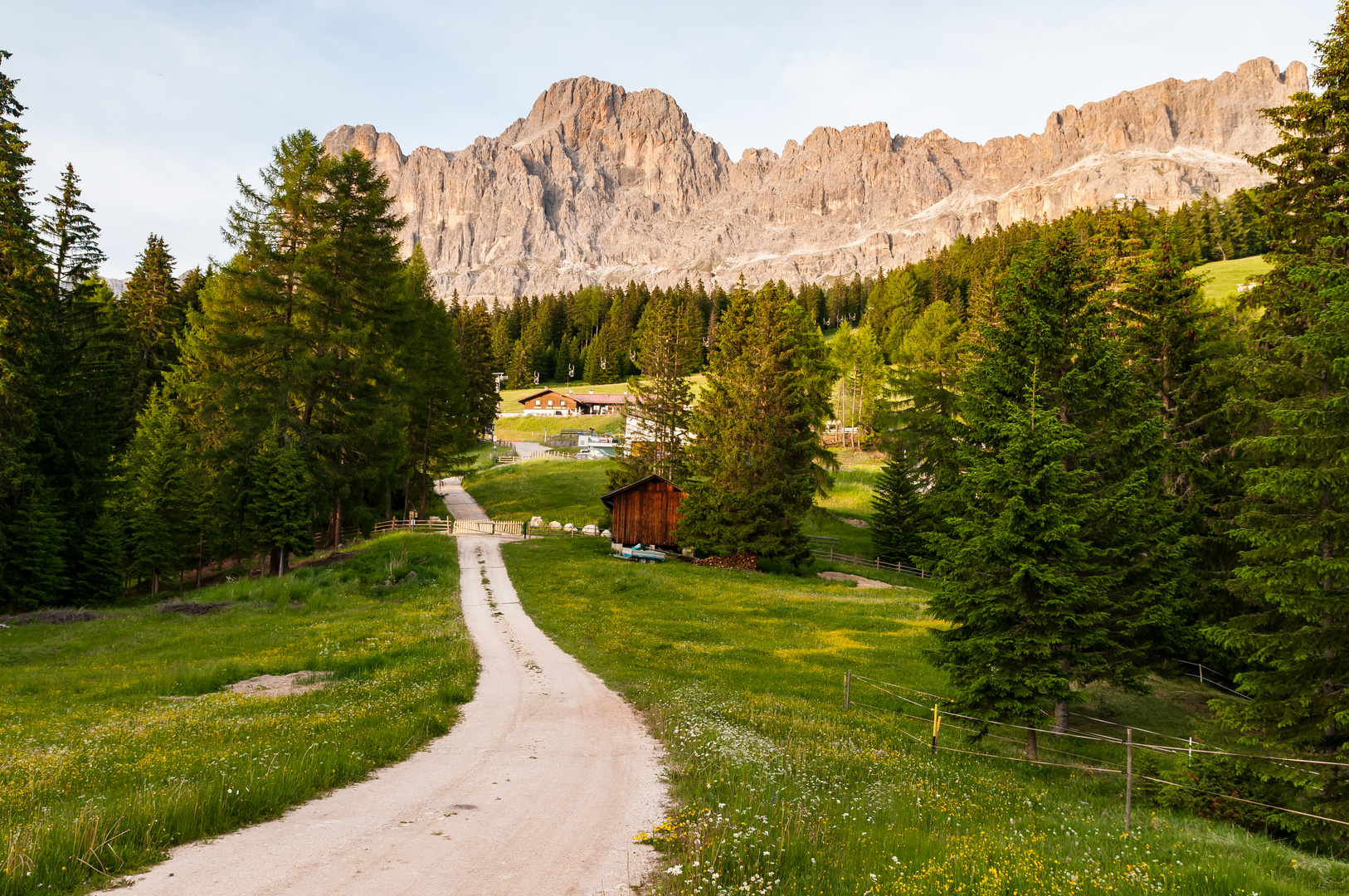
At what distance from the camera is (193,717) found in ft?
40.1

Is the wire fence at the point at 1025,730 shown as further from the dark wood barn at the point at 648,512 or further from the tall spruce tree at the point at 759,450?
the dark wood barn at the point at 648,512

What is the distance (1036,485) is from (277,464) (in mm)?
34748

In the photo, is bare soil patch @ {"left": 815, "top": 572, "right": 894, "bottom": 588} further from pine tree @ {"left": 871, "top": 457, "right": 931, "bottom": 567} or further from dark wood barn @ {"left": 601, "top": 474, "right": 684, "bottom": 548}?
dark wood barn @ {"left": 601, "top": 474, "right": 684, "bottom": 548}

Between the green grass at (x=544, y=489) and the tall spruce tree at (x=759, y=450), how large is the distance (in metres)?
13.3

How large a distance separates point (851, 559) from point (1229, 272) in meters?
101

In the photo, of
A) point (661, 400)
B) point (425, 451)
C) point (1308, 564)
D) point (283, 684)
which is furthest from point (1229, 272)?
point (283, 684)

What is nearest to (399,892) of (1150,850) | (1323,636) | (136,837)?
(136,837)

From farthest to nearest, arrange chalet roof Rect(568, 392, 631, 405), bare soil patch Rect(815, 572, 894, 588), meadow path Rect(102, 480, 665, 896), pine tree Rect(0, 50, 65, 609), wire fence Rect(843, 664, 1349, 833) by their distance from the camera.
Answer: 1. chalet roof Rect(568, 392, 631, 405)
2. bare soil patch Rect(815, 572, 894, 588)
3. pine tree Rect(0, 50, 65, 609)
4. wire fence Rect(843, 664, 1349, 833)
5. meadow path Rect(102, 480, 665, 896)

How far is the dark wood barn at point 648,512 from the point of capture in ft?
147

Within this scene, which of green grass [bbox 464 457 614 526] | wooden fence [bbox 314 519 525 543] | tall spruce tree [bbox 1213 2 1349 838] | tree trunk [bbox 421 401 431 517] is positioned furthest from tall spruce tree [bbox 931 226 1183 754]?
tree trunk [bbox 421 401 431 517]

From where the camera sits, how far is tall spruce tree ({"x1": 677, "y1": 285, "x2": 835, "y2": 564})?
132 feet

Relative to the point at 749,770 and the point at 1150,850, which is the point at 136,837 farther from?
the point at 1150,850

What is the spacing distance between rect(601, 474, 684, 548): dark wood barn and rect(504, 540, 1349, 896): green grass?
19.3 m

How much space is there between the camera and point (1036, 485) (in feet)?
49.2
